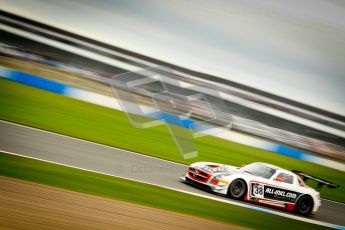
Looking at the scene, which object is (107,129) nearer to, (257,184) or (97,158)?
(97,158)

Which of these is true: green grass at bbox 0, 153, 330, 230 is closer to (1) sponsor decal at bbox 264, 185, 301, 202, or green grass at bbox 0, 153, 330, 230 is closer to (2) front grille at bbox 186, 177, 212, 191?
(2) front grille at bbox 186, 177, 212, 191

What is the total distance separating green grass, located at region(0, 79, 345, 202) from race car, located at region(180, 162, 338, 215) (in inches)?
81.3

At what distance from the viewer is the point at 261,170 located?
786cm

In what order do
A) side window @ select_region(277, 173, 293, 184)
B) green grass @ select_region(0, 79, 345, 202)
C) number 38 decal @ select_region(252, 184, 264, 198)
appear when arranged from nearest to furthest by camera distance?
number 38 decal @ select_region(252, 184, 264, 198)
side window @ select_region(277, 173, 293, 184)
green grass @ select_region(0, 79, 345, 202)

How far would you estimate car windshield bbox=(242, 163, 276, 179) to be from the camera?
7750mm

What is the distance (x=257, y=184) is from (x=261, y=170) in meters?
0.40

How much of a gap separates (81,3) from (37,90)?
5040mm

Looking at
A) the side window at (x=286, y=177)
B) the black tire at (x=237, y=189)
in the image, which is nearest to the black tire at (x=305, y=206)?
the side window at (x=286, y=177)

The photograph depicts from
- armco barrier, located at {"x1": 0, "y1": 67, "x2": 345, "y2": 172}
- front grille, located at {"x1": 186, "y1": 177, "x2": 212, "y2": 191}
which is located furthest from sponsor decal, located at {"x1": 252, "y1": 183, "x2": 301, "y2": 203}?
armco barrier, located at {"x1": 0, "y1": 67, "x2": 345, "y2": 172}

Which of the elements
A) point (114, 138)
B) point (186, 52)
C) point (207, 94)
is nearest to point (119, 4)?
point (186, 52)

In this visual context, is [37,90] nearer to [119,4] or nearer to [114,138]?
[114,138]

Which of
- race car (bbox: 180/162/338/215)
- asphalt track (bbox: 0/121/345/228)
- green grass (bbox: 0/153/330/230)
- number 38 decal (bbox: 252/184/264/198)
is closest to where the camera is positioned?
green grass (bbox: 0/153/330/230)

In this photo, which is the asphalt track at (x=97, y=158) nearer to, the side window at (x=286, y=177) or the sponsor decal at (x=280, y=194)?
the sponsor decal at (x=280, y=194)

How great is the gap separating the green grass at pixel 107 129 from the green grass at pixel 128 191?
7.55 feet
